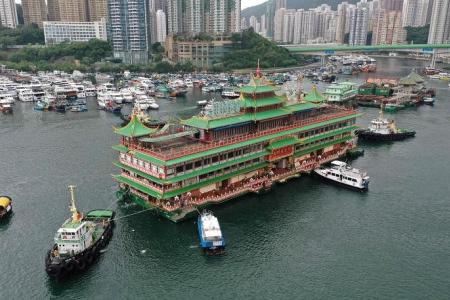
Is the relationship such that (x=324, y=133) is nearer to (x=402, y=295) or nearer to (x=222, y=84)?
(x=402, y=295)

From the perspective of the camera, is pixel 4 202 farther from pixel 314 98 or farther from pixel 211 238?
pixel 314 98

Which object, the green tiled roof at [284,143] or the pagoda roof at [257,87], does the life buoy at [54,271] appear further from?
the pagoda roof at [257,87]

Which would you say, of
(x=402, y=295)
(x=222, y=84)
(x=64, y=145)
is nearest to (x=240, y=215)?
(x=402, y=295)

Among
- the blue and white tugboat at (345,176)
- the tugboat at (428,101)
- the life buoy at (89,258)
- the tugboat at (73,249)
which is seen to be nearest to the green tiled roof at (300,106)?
the blue and white tugboat at (345,176)

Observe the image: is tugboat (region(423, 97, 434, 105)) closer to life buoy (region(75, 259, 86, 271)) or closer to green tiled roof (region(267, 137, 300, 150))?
green tiled roof (region(267, 137, 300, 150))

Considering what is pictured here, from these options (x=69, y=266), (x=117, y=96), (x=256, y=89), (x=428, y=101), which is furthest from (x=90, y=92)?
(x=428, y=101)

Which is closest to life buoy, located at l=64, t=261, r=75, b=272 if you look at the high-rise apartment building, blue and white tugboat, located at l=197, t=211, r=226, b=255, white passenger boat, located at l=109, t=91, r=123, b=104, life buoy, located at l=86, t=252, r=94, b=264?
life buoy, located at l=86, t=252, r=94, b=264
